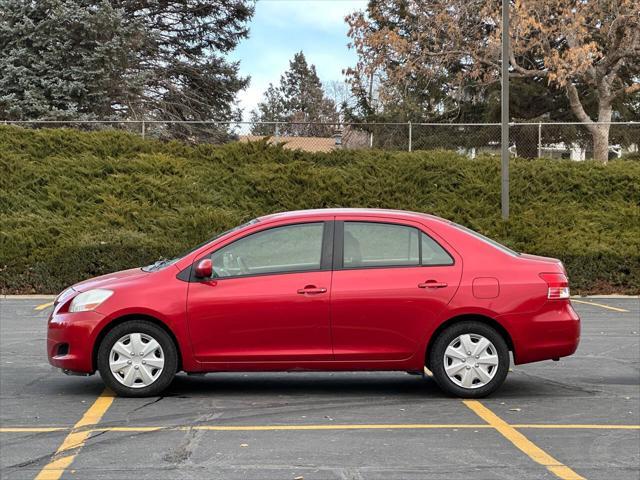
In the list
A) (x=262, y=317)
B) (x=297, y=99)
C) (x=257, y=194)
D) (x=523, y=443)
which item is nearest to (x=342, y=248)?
(x=262, y=317)

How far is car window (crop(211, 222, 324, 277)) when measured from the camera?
736 cm

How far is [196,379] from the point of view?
823 cm

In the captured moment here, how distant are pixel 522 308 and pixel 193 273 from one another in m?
2.75

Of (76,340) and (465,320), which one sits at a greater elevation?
(465,320)

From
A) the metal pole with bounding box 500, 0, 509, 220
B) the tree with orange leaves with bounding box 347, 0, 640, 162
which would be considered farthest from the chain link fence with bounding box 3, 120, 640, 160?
the metal pole with bounding box 500, 0, 509, 220

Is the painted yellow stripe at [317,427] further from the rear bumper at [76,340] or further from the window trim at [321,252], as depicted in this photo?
the window trim at [321,252]

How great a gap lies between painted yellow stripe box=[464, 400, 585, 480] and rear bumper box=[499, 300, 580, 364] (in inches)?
23.6

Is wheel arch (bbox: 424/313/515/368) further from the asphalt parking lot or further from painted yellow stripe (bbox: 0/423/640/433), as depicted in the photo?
painted yellow stripe (bbox: 0/423/640/433)

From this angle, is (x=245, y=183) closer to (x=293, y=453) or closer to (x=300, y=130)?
(x=300, y=130)

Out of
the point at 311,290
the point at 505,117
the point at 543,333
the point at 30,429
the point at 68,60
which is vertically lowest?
the point at 30,429

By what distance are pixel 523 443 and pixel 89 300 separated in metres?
3.67

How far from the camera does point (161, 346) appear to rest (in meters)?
7.18

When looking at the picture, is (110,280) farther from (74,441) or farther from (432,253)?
(432,253)

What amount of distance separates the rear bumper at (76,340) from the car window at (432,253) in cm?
275
